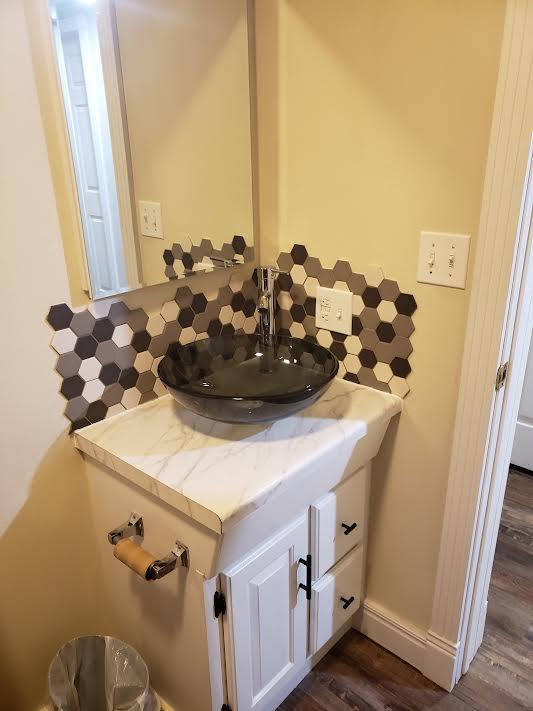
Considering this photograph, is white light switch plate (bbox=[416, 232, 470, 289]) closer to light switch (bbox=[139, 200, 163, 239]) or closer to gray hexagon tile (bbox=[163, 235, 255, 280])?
gray hexagon tile (bbox=[163, 235, 255, 280])

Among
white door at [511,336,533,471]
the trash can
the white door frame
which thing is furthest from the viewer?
white door at [511,336,533,471]

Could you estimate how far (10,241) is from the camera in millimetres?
1149

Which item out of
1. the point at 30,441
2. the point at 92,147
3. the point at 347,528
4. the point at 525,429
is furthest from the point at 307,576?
the point at 525,429

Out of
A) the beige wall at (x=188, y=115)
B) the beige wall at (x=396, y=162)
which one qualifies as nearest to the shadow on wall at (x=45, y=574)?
the beige wall at (x=188, y=115)

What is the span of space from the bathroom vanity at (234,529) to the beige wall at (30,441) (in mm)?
72

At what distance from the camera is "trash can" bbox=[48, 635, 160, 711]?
1.39 metres

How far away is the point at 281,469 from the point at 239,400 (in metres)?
0.17

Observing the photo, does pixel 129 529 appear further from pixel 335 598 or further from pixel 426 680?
pixel 426 680

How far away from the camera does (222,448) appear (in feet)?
4.19

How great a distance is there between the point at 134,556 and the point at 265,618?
376 mm

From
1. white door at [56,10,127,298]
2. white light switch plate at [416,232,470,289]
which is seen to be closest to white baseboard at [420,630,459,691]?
white light switch plate at [416,232,470,289]

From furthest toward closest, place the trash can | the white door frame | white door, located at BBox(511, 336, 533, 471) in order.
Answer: white door, located at BBox(511, 336, 533, 471) → the trash can → the white door frame

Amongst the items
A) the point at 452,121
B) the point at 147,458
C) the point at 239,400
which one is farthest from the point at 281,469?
the point at 452,121

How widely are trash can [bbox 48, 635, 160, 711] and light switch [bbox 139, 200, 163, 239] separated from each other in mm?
1040
